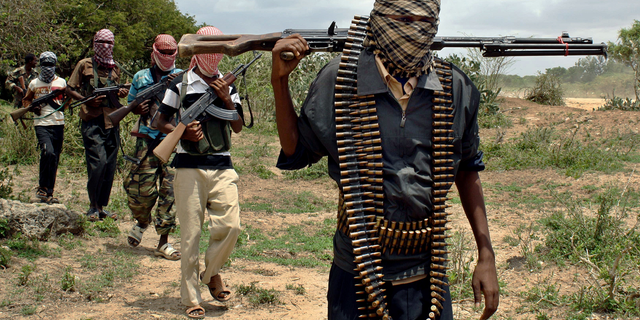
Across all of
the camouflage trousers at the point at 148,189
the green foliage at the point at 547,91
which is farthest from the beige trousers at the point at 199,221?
the green foliage at the point at 547,91

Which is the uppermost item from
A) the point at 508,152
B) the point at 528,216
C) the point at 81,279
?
the point at 508,152

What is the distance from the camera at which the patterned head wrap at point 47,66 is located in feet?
24.9

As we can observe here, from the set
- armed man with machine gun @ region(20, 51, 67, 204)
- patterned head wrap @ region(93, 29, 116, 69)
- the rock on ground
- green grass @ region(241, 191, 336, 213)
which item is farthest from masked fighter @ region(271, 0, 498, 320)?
armed man with machine gun @ region(20, 51, 67, 204)

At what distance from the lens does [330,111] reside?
7.74ft

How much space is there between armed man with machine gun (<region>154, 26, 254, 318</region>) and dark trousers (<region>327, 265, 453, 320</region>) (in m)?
2.44

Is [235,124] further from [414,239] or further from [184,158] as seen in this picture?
[414,239]

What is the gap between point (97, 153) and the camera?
7023 mm

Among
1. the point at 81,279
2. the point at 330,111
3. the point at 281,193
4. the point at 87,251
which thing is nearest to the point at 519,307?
the point at 330,111

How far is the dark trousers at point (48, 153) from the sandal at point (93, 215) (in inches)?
43.8

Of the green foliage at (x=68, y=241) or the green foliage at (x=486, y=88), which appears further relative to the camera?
the green foliage at (x=486, y=88)

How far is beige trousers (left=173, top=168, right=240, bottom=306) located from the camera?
4.58m

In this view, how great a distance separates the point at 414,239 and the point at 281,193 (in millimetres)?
7387

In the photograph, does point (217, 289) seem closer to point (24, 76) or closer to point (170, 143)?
point (170, 143)

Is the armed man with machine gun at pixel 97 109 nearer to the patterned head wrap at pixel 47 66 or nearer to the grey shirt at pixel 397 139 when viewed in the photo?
the patterned head wrap at pixel 47 66
